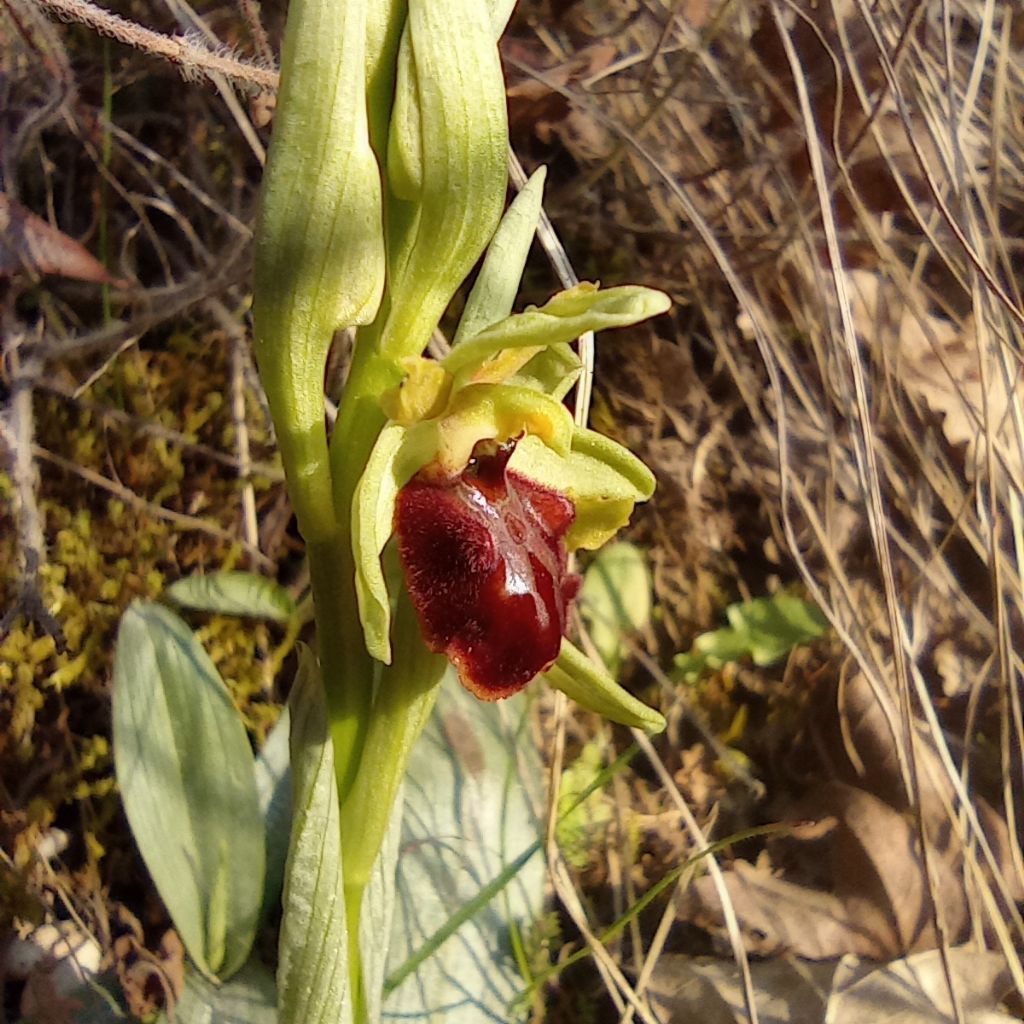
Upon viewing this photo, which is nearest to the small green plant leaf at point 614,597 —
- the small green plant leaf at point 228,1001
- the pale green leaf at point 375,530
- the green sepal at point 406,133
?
the small green plant leaf at point 228,1001

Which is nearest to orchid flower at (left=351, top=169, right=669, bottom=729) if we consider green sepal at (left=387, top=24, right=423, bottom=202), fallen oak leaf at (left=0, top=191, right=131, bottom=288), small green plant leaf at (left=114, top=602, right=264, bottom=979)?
green sepal at (left=387, top=24, right=423, bottom=202)

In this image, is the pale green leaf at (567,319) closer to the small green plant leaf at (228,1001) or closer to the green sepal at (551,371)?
the green sepal at (551,371)

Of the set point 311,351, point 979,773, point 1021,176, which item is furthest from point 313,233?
point 1021,176

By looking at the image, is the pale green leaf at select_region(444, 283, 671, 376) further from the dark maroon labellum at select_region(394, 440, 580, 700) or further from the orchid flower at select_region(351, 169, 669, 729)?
the dark maroon labellum at select_region(394, 440, 580, 700)

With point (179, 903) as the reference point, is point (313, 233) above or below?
above

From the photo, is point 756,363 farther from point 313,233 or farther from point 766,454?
point 313,233

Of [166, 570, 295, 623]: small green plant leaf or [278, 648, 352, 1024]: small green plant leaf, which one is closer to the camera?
[278, 648, 352, 1024]: small green plant leaf
